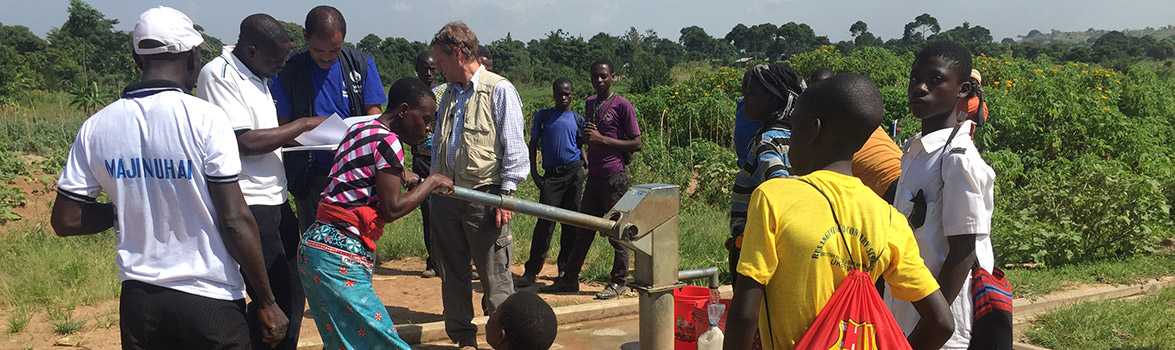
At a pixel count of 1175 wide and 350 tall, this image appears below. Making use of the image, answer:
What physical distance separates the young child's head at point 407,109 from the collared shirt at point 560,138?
3.04 meters

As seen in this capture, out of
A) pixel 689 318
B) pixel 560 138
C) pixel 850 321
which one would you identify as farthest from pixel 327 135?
pixel 560 138

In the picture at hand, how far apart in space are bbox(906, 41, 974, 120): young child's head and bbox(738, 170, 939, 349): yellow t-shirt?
95cm

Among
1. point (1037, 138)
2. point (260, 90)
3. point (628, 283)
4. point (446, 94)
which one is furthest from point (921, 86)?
point (1037, 138)

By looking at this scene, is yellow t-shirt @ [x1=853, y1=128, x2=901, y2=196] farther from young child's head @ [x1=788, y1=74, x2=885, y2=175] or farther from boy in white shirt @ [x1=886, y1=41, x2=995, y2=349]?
young child's head @ [x1=788, y1=74, x2=885, y2=175]

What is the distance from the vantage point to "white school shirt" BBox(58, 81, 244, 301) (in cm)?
262

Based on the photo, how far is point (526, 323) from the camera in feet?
Answer: 9.68

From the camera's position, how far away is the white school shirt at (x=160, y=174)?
2617mm

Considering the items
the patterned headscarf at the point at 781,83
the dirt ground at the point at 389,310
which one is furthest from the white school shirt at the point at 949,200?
the dirt ground at the point at 389,310

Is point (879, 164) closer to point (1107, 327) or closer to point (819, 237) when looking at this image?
point (819, 237)

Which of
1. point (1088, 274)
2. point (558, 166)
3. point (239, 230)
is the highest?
point (239, 230)

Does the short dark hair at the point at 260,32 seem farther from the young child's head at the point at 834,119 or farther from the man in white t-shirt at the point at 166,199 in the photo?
the young child's head at the point at 834,119

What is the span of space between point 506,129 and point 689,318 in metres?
1.47

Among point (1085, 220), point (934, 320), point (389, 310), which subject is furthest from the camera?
point (1085, 220)

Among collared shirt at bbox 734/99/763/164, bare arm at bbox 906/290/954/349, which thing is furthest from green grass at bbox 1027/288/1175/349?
bare arm at bbox 906/290/954/349
